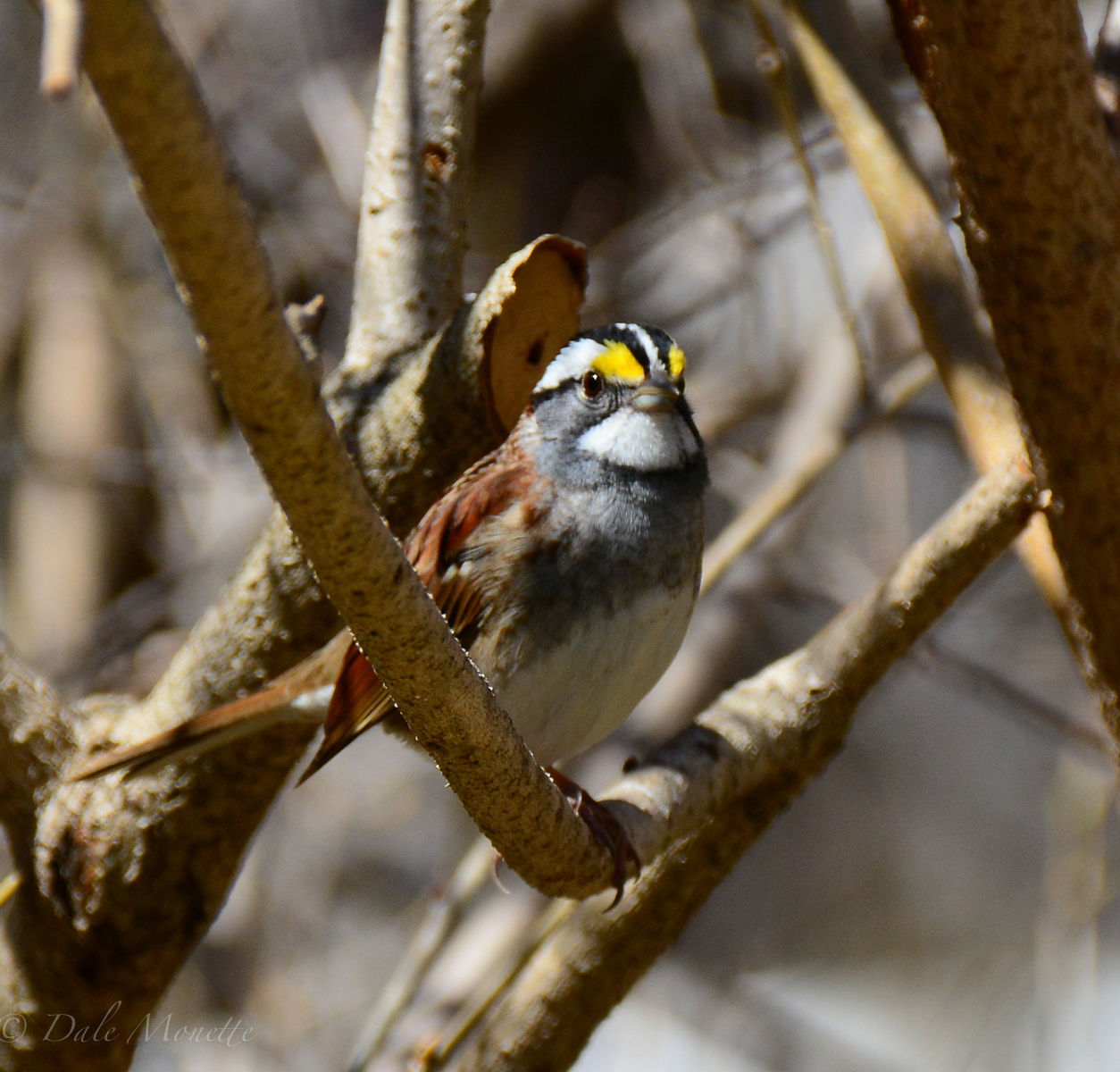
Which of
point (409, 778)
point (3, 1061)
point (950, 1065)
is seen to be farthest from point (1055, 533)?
point (409, 778)

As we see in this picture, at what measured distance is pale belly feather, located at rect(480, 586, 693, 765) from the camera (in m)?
2.84

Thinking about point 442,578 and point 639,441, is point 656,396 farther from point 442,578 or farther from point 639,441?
point 442,578

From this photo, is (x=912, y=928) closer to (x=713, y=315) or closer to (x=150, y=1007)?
(x=713, y=315)

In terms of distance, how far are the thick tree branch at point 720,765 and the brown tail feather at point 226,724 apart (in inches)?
29.3

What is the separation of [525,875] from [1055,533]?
45.6 inches

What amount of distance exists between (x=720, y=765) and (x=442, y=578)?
0.75m

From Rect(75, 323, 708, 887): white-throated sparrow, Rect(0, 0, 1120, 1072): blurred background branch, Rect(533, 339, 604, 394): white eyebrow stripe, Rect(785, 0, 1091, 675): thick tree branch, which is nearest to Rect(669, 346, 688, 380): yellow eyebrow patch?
Rect(75, 323, 708, 887): white-throated sparrow

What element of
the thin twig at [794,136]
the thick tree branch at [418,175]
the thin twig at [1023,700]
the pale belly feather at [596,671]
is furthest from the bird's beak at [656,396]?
the thin twig at [1023,700]

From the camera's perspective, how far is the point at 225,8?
22.5ft

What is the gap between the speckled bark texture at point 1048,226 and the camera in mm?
1918

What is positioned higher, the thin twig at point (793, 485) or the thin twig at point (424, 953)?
the thin twig at point (793, 485)

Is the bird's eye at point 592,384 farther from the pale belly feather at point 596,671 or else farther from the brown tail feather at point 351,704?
the brown tail feather at point 351,704

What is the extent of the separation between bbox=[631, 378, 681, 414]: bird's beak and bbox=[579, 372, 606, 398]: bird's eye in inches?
3.9

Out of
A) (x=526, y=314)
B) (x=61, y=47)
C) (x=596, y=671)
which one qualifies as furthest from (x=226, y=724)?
(x=61, y=47)
